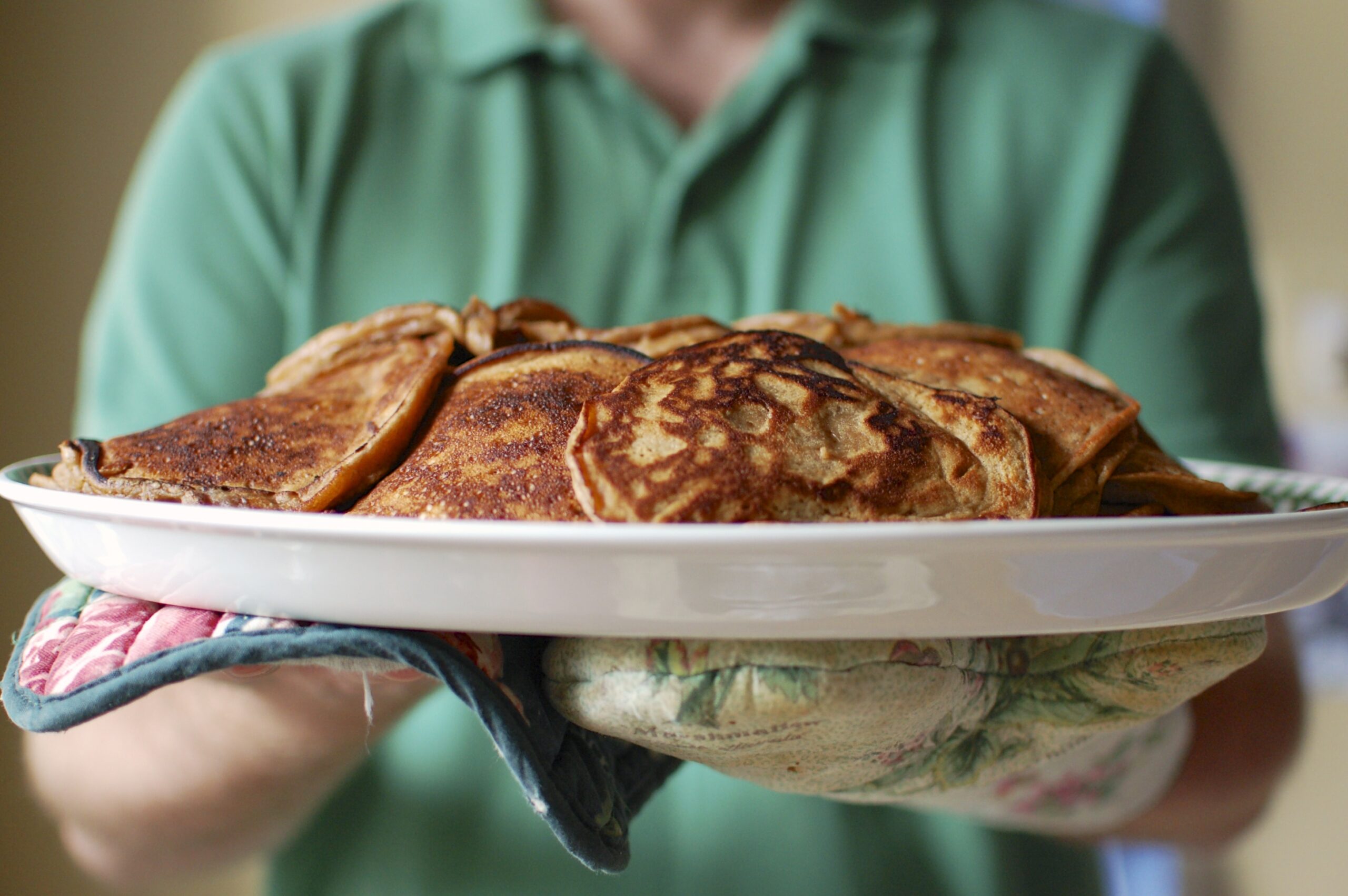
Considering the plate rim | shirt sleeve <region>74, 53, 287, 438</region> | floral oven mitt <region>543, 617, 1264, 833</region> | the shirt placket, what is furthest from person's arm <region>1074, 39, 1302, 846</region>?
shirt sleeve <region>74, 53, 287, 438</region>

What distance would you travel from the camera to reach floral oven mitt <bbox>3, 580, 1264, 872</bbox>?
44cm

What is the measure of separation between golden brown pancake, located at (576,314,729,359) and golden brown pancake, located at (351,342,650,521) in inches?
1.6

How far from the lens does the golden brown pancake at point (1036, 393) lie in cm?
50

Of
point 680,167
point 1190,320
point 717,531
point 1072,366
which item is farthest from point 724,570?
point 1190,320

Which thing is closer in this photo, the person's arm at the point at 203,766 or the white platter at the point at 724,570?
the white platter at the point at 724,570

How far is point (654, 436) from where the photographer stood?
444 millimetres

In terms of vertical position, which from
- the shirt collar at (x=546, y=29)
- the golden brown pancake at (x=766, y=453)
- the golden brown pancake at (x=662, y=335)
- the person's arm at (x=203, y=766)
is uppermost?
the shirt collar at (x=546, y=29)

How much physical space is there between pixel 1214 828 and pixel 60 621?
50.1 inches

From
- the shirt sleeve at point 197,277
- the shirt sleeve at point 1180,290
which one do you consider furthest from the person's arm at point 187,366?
the shirt sleeve at point 1180,290

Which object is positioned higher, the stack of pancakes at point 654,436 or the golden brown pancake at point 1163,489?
the stack of pancakes at point 654,436

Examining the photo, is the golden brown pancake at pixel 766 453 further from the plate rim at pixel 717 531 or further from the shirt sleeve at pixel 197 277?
the shirt sleeve at pixel 197 277

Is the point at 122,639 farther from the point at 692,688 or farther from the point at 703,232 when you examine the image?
the point at 703,232

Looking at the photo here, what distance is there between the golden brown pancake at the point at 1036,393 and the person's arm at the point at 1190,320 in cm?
83

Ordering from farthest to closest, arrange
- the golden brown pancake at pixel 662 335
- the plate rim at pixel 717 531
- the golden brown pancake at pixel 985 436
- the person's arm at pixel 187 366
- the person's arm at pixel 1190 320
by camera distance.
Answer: the person's arm at pixel 1190 320 → the person's arm at pixel 187 366 → the golden brown pancake at pixel 662 335 → the golden brown pancake at pixel 985 436 → the plate rim at pixel 717 531
